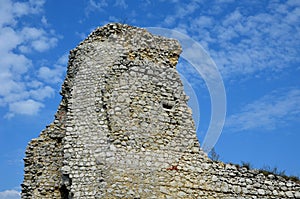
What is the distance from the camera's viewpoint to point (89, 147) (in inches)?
509

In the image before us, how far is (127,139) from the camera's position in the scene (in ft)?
42.8

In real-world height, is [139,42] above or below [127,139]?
above

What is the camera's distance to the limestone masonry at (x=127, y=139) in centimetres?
1266

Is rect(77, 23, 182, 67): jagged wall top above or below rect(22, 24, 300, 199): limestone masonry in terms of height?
above

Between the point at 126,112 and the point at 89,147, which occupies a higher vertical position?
the point at 126,112

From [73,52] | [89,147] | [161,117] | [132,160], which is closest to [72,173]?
[89,147]

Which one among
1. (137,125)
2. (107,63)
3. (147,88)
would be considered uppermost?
(107,63)

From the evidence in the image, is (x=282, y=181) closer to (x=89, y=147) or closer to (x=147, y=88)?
(x=147, y=88)

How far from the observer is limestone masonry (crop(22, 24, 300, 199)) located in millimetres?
12664

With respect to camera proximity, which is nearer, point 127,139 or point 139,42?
point 127,139

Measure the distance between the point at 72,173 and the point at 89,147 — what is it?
0.87 meters

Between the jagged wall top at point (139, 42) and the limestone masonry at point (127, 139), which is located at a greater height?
the jagged wall top at point (139, 42)

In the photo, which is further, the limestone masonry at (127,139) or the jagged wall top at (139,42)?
the jagged wall top at (139,42)

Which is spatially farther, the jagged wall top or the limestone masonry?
the jagged wall top
